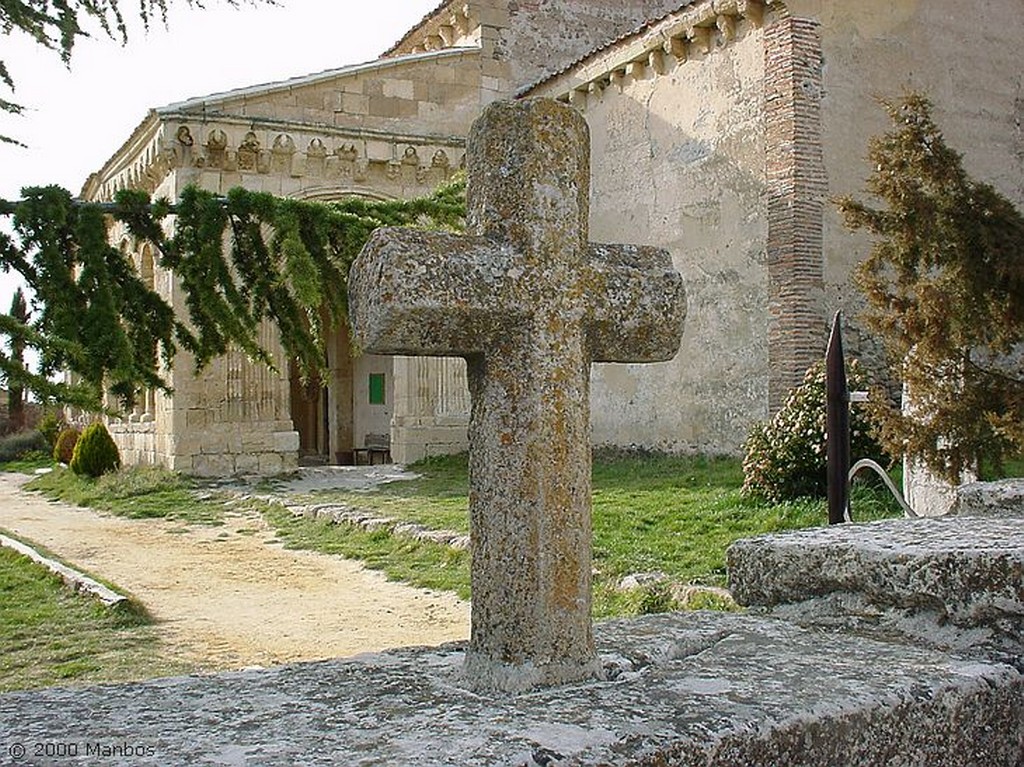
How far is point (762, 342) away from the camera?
12.0 m

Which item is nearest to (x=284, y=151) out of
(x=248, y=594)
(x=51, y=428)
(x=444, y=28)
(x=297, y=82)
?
(x=297, y=82)

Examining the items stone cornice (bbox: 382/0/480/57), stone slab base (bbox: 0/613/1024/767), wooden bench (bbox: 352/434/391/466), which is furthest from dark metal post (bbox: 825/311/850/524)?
wooden bench (bbox: 352/434/391/466)

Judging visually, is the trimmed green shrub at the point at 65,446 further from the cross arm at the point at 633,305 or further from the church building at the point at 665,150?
the cross arm at the point at 633,305

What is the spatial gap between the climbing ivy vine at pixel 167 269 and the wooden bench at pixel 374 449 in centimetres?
1534

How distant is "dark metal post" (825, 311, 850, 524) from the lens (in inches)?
199

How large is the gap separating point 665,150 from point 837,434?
9.23 m

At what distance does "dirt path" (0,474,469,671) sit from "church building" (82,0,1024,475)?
4.28 meters

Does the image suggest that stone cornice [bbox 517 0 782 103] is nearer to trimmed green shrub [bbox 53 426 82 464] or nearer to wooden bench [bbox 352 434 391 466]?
wooden bench [bbox 352 434 391 466]

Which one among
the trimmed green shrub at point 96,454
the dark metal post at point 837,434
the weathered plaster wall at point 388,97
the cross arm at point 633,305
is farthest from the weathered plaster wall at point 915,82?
the trimmed green shrub at point 96,454

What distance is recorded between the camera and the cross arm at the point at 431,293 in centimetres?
219

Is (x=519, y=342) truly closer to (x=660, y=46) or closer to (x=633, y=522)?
(x=633, y=522)

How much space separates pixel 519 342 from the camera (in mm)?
2283

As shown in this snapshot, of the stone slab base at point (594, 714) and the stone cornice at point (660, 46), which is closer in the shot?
the stone slab base at point (594, 714)

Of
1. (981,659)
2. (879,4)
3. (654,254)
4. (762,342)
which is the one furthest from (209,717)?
(879,4)
